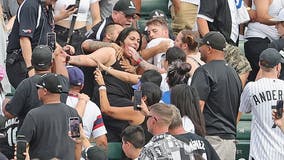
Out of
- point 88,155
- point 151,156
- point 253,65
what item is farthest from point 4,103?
point 253,65

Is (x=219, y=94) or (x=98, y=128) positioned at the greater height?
(x=219, y=94)

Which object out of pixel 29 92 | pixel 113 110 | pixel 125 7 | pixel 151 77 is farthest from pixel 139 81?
pixel 29 92

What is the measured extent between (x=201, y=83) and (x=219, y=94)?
26 cm

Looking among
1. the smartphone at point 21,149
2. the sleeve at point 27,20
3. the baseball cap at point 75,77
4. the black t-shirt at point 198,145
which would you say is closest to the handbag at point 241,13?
the sleeve at point 27,20

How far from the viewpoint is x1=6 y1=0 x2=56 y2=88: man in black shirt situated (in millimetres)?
11125

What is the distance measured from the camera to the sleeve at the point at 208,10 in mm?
12297

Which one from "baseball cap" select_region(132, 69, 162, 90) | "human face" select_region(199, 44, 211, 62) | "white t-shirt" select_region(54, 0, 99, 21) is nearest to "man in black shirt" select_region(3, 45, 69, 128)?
"baseball cap" select_region(132, 69, 162, 90)

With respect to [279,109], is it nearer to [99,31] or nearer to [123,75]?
[123,75]

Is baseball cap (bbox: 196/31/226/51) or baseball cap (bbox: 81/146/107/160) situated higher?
baseball cap (bbox: 196/31/226/51)

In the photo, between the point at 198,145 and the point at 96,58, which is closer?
the point at 198,145

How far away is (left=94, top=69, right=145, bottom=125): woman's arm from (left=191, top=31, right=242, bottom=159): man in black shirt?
68 centimetres

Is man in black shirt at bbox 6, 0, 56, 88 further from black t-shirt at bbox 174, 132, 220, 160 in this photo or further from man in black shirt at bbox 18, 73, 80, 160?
black t-shirt at bbox 174, 132, 220, 160

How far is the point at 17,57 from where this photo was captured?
1137 centimetres

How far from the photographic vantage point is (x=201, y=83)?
34.5 ft
